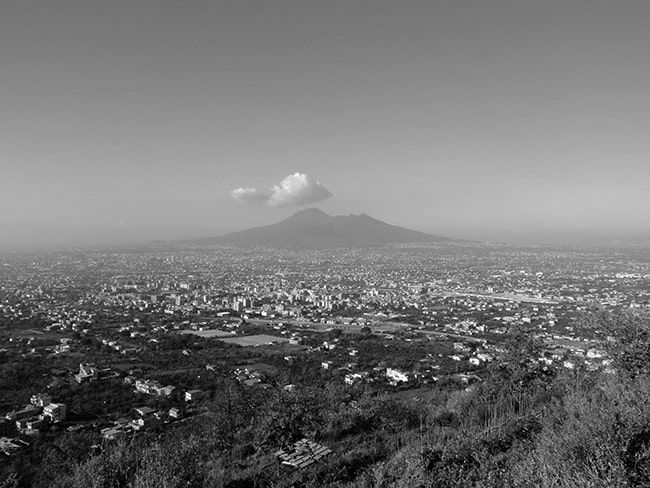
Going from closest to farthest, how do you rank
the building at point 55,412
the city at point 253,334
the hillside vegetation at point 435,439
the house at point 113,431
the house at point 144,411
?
1. the hillside vegetation at point 435,439
2. the house at point 113,431
3. the building at point 55,412
4. the house at point 144,411
5. the city at point 253,334

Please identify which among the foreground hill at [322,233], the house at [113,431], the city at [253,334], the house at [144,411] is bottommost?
the city at [253,334]

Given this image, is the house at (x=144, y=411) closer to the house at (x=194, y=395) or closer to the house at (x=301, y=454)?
the house at (x=194, y=395)

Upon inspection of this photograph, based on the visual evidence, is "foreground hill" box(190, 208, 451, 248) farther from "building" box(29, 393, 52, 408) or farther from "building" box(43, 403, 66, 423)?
"building" box(43, 403, 66, 423)

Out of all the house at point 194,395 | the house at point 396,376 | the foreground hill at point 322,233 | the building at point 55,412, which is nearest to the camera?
the building at point 55,412

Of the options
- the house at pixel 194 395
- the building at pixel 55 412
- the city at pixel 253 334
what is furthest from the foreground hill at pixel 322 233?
the building at pixel 55 412

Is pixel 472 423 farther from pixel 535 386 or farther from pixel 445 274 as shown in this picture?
pixel 445 274

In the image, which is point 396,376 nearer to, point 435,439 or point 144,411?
point 144,411

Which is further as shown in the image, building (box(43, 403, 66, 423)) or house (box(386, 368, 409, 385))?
house (box(386, 368, 409, 385))

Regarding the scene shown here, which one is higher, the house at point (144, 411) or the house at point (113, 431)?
the house at point (113, 431)

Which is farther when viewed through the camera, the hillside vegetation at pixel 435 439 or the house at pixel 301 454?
the house at pixel 301 454

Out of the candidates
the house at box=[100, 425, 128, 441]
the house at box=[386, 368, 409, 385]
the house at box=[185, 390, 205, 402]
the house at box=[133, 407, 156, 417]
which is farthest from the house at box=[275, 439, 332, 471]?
the house at box=[386, 368, 409, 385]
